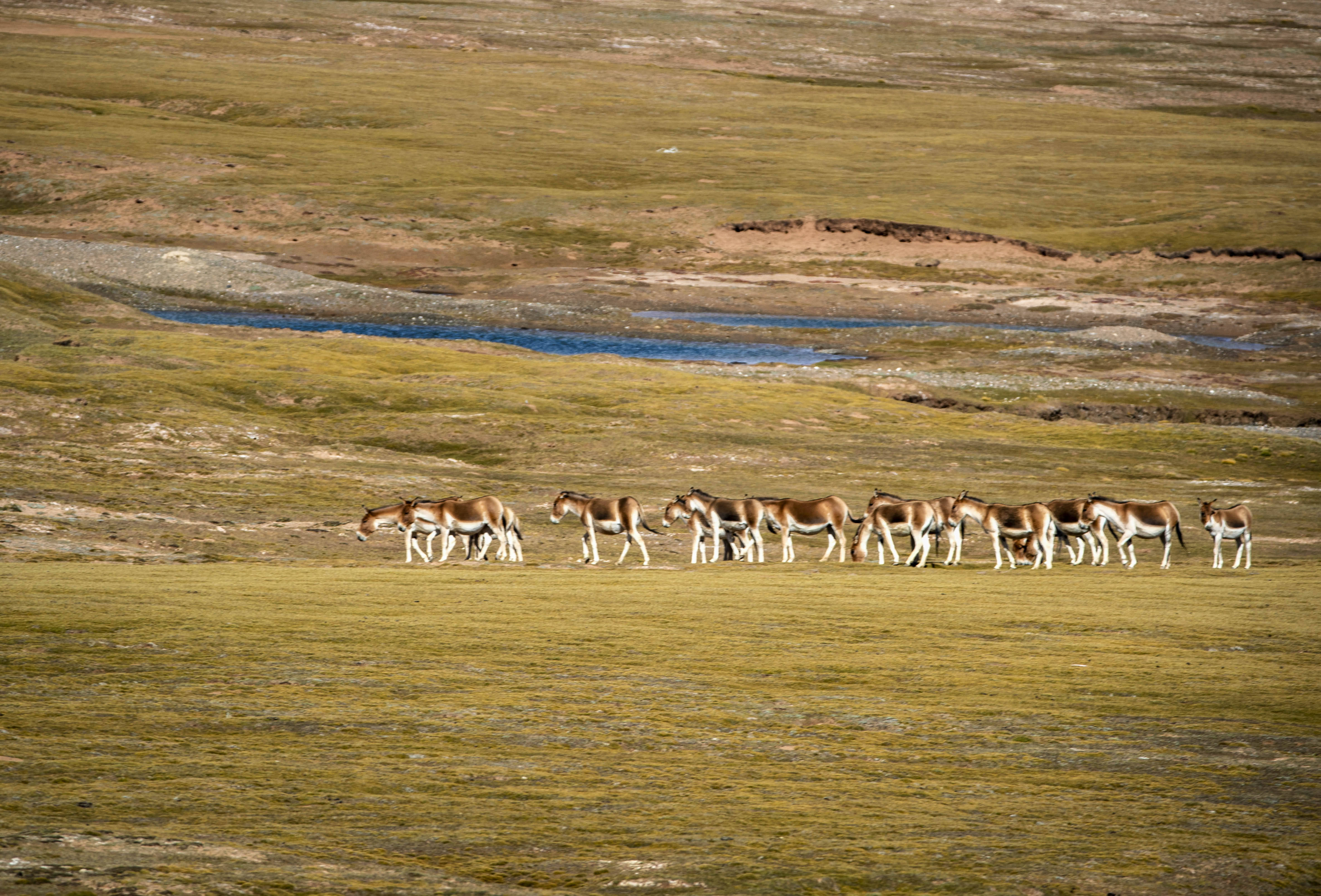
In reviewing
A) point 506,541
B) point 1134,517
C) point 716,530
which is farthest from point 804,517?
point 1134,517

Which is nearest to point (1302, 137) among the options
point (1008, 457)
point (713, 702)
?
point (1008, 457)

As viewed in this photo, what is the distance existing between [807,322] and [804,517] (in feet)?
190

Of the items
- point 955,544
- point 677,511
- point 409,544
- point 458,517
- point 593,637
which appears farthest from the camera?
point 677,511

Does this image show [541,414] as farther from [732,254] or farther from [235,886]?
[732,254]

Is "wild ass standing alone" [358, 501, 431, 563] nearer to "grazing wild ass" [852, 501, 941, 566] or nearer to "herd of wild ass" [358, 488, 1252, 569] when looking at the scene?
"herd of wild ass" [358, 488, 1252, 569]

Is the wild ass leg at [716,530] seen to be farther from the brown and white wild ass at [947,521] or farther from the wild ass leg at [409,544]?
the wild ass leg at [409,544]

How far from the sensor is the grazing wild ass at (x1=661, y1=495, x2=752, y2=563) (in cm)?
3152

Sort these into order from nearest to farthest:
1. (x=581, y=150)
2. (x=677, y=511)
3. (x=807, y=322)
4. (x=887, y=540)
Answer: (x=677, y=511) < (x=887, y=540) < (x=807, y=322) < (x=581, y=150)

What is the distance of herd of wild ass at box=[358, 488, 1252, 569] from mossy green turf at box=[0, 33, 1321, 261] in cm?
7204

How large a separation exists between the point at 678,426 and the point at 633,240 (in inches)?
2145

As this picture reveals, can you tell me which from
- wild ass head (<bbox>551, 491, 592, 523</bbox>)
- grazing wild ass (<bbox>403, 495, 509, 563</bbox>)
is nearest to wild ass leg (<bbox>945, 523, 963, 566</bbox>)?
wild ass head (<bbox>551, 491, 592, 523</bbox>)

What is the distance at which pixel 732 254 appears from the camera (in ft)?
338

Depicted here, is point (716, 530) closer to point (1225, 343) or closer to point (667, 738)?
point (667, 738)

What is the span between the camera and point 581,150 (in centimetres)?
13450
